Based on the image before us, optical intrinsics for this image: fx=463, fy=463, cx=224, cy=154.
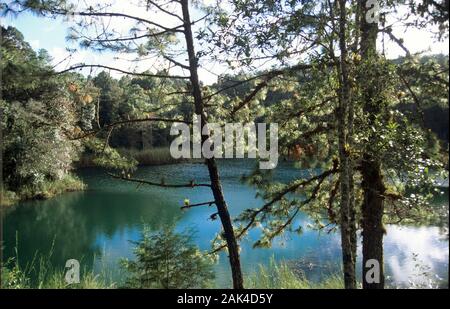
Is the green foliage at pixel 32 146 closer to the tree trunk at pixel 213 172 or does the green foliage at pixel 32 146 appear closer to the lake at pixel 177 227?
the lake at pixel 177 227

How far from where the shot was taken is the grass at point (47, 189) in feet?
48.9

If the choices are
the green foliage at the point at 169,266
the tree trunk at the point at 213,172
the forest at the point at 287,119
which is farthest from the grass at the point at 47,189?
the tree trunk at the point at 213,172

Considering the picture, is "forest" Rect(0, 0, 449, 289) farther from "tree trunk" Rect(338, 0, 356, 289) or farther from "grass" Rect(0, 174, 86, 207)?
"grass" Rect(0, 174, 86, 207)

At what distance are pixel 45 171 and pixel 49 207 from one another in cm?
163

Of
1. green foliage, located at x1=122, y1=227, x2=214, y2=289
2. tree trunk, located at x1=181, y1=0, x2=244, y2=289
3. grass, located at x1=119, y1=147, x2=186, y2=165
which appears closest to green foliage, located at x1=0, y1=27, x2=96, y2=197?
grass, located at x1=119, y1=147, x2=186, y2=165

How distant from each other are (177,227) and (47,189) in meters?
7.73

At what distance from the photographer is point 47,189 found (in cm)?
1614

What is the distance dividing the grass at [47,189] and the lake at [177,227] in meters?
0.39

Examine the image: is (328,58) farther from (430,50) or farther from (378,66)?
(430,50)

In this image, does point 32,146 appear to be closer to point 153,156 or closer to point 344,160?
point 153,156

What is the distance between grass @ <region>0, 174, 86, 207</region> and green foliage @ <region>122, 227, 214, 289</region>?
10.2m

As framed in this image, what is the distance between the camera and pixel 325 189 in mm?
5465

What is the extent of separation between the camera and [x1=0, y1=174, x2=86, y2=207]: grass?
14.9 m
